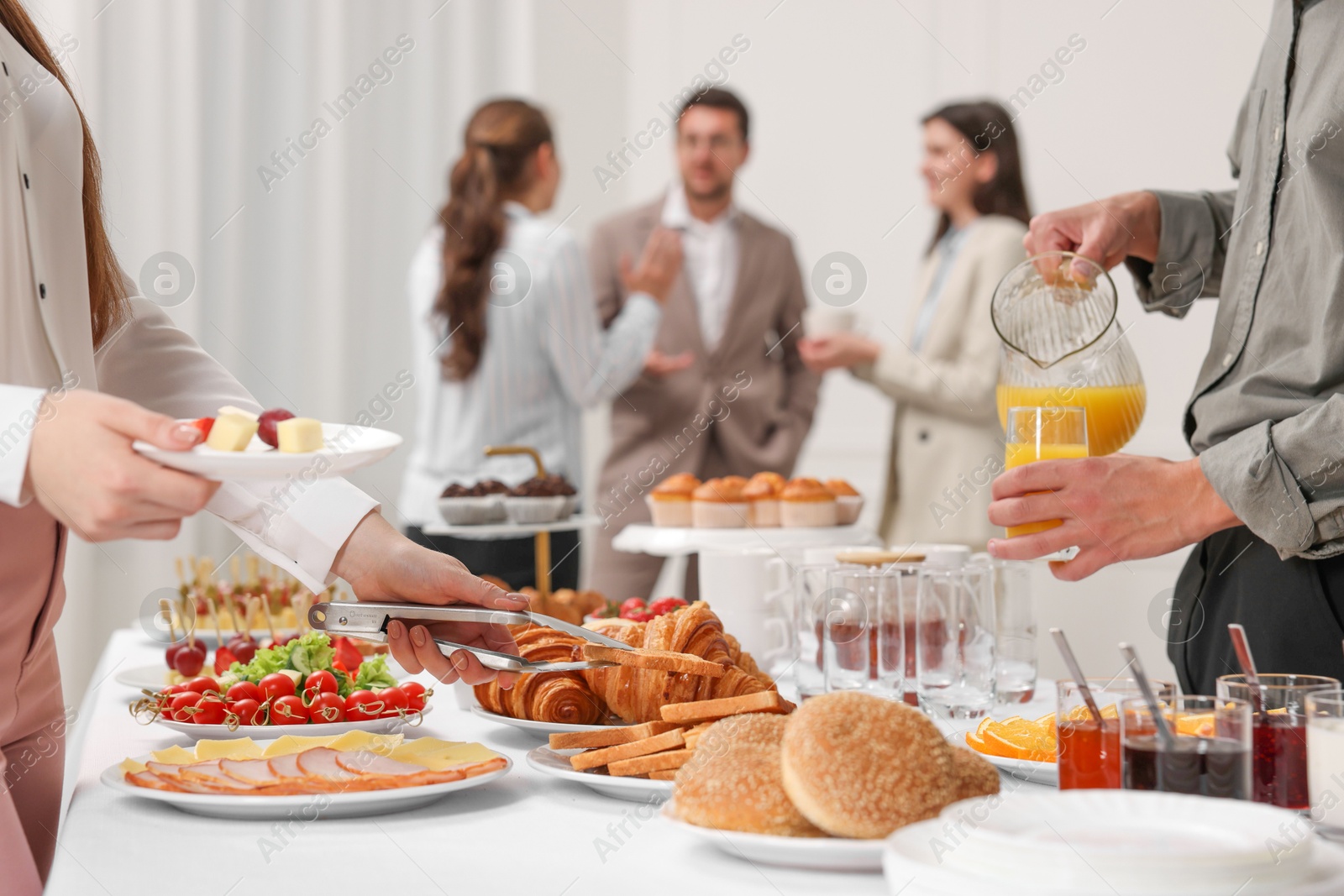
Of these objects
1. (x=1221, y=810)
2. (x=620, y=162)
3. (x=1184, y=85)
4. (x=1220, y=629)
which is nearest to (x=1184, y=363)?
(x=1184, y=85)

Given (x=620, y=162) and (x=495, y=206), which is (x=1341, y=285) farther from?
(x=620, y=162)

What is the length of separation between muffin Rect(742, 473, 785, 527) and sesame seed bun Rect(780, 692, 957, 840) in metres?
1.61

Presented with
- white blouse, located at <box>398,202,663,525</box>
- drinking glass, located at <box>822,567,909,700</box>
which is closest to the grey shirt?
drinking glass, located at <box>822,567,909,700</box>

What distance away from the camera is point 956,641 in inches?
54.0

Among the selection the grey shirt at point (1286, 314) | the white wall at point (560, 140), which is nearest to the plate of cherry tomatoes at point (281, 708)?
the grey shirt at point (1286, 314)

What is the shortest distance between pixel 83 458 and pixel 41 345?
16.1 inches

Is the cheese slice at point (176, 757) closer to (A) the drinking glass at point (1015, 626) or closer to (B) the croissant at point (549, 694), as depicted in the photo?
(B) the croissant at point (549, 694)

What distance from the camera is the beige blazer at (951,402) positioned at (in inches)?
137

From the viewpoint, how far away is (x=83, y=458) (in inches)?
31.6

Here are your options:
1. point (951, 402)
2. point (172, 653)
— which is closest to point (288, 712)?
point (172, 653)

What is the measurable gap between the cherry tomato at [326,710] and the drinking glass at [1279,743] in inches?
33.8

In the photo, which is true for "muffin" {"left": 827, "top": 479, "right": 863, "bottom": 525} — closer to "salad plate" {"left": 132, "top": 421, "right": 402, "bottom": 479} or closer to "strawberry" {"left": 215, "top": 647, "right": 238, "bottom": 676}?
"strawberry" {"left": 215, "top": 647, "right": 238, "bottom": 676}

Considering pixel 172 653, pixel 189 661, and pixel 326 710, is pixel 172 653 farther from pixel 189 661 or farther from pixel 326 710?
pixel 326 710

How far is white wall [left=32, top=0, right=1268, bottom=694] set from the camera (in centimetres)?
405
